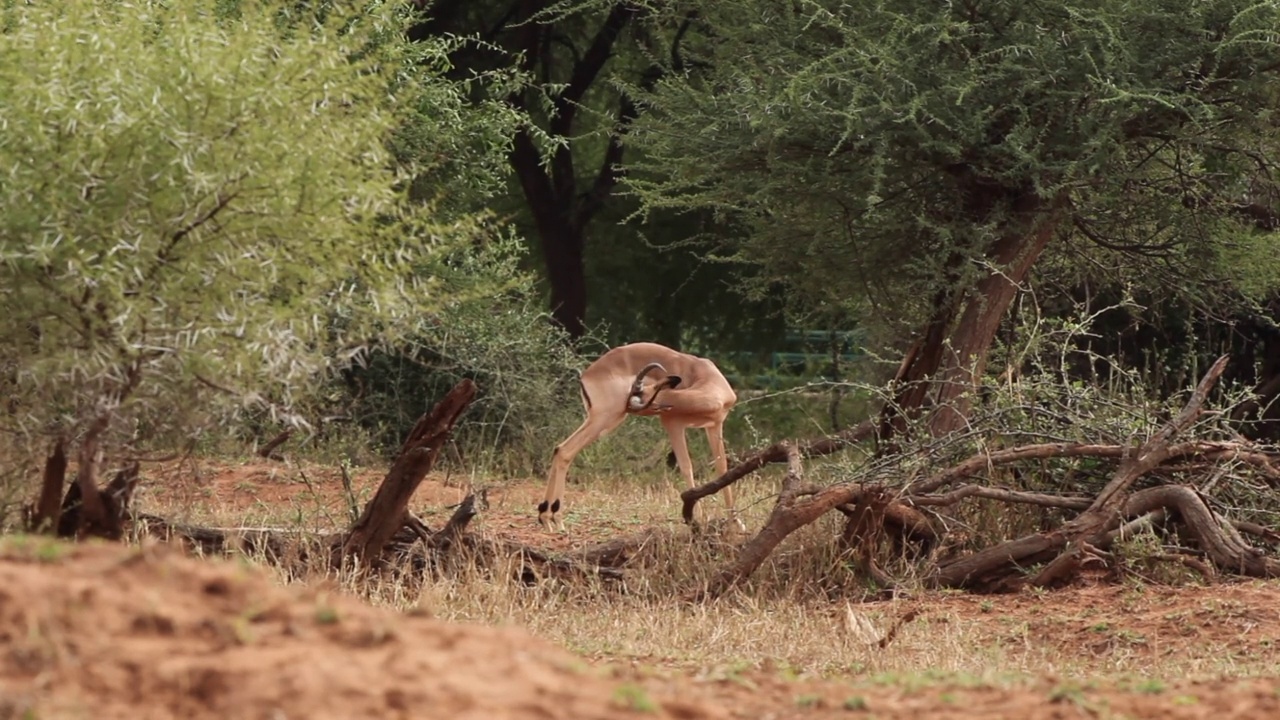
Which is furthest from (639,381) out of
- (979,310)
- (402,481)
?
(402,481)

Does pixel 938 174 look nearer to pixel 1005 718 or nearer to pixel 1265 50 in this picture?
pixel 1265 50

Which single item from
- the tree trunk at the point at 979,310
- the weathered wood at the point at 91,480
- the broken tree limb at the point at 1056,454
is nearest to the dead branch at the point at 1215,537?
the broken tree limb at the point at 1056,454

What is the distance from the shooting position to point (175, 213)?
7.17 meters

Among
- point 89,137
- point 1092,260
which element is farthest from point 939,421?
point 89,137

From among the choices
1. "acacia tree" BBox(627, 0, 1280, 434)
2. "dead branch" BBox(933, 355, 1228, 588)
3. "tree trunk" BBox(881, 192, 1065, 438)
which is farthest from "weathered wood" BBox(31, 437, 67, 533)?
"tree trunk" BBox(881, 192, 1065, 438)

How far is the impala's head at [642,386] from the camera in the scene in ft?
43.9

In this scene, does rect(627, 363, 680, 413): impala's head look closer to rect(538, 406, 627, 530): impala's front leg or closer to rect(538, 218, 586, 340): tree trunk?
rect(538, 406, 627, 530): impala's front leg

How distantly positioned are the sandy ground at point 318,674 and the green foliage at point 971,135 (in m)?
6.61

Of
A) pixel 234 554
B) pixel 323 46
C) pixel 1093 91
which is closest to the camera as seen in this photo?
pixel 323 46

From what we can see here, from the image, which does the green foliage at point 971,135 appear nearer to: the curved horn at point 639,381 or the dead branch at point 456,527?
the curved horn at point 639,381

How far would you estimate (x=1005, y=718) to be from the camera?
16.7ft

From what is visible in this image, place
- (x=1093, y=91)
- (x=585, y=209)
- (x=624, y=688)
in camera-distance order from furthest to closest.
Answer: (x=585, y=209), (x=1093, y=91), (x=624, y=688)

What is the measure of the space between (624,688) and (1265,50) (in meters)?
9.29

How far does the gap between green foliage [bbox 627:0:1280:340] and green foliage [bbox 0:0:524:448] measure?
5.22 m
